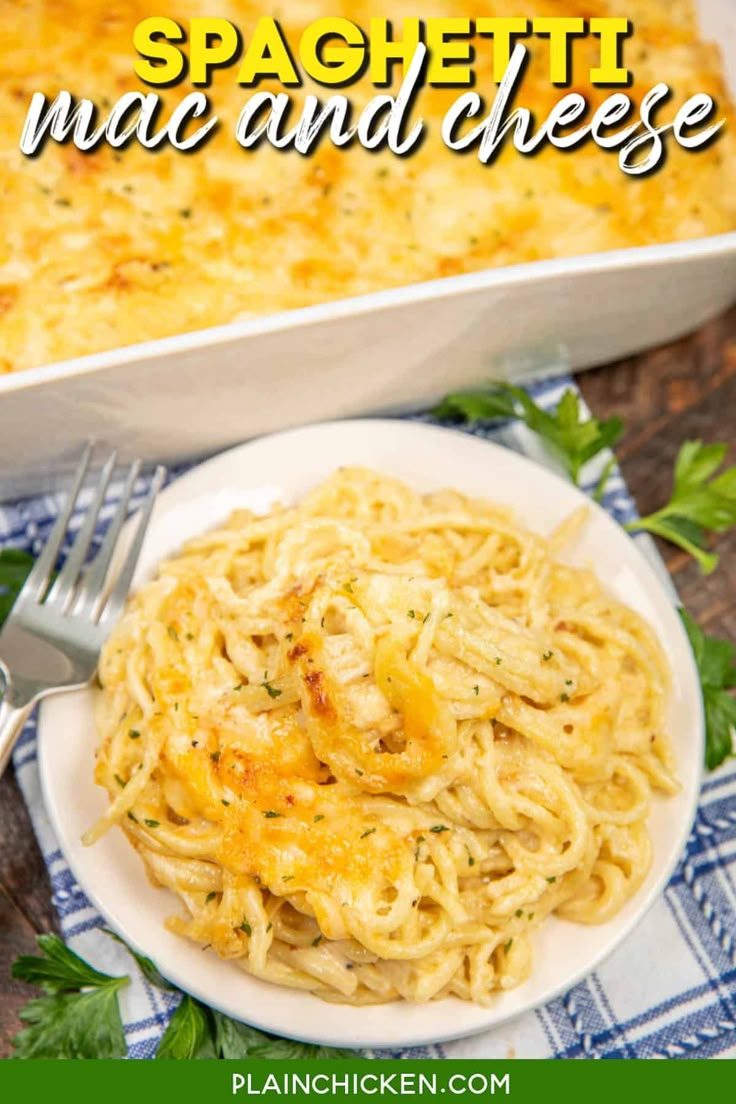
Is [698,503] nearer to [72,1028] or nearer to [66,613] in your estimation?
[66,613]

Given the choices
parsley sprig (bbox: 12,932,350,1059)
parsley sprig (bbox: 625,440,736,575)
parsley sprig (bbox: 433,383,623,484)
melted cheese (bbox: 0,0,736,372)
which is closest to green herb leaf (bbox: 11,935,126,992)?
parsley sprig (bbox: 12,932,350,1059)

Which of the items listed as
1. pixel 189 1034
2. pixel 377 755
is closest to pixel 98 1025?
pixel 189 1034

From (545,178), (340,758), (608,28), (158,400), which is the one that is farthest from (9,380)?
(608,28)

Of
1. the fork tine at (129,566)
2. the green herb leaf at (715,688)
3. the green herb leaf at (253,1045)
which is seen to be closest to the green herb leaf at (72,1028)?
the green herb leaf at (253,1045)

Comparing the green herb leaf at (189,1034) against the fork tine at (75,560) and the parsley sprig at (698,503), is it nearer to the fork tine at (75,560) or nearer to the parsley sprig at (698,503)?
the fork tine at (75,560)

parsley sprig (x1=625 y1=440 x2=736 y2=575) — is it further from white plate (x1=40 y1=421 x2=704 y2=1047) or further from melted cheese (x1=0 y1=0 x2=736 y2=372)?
melted cheese (x1=0 y1=0 x2=736 y2=372)
